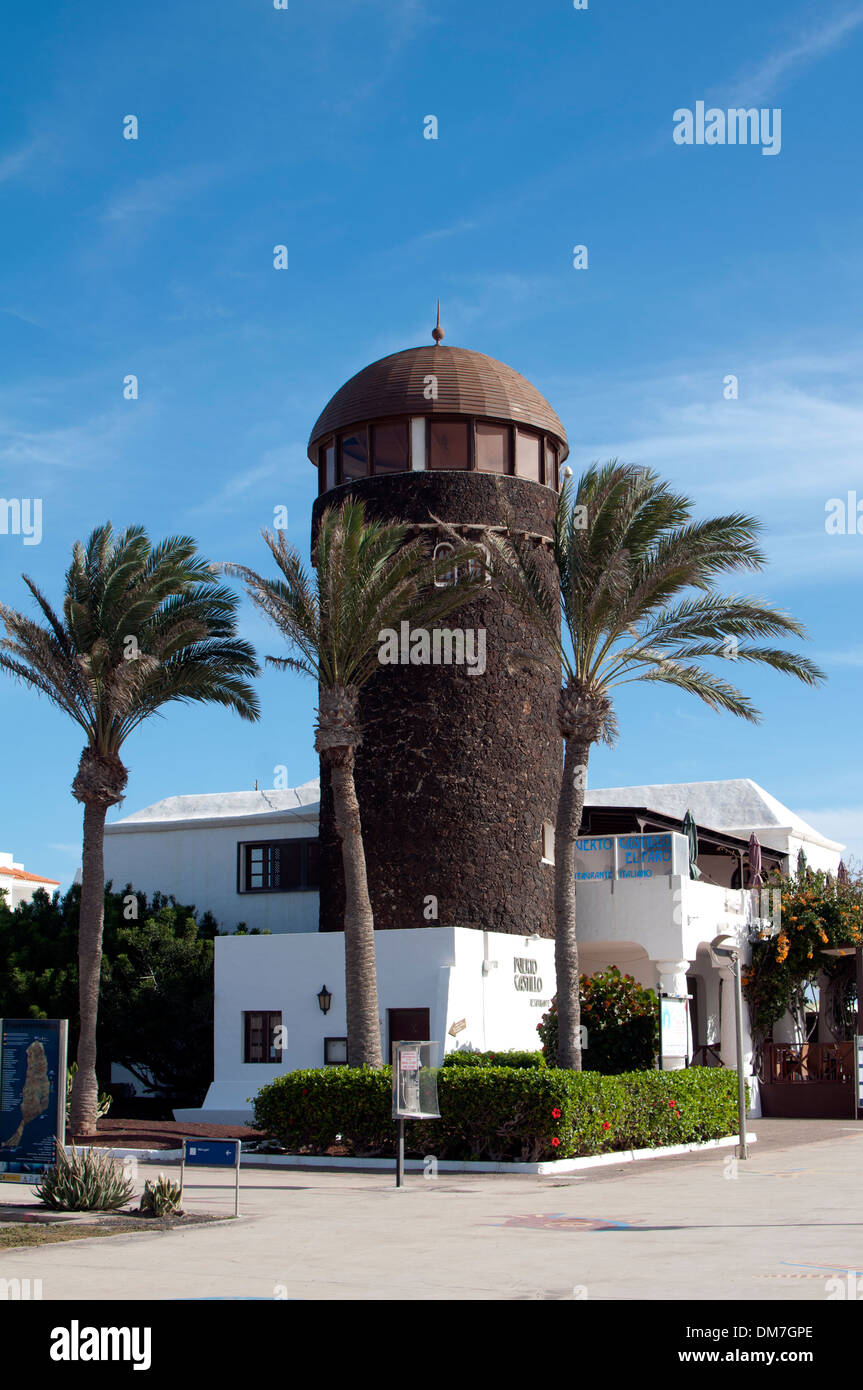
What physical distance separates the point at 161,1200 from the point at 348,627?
422 inches

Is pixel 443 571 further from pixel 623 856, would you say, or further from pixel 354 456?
pixel 623 856

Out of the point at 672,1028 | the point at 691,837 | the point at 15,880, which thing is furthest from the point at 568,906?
the point at 15,880

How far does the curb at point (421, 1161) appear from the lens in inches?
771

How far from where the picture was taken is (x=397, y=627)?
2583 cm

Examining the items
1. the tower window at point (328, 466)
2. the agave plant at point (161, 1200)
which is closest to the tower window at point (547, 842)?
the tower window at point (328, 466)

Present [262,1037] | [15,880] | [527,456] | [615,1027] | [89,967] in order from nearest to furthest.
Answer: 1. [89,967]
2. [615,1027]
3. [262,1037]
4. [527,456]
5. [15,880]

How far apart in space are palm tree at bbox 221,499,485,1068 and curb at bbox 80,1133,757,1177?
76.9 inches

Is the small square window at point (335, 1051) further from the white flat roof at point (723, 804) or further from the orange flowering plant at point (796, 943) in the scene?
the white flat roof at point (723, 804)

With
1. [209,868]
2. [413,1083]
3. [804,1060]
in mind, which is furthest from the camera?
[209,868]

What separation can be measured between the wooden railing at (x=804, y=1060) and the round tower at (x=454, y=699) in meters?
6.81

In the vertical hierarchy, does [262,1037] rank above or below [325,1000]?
below

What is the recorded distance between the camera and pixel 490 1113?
65.2 feet
